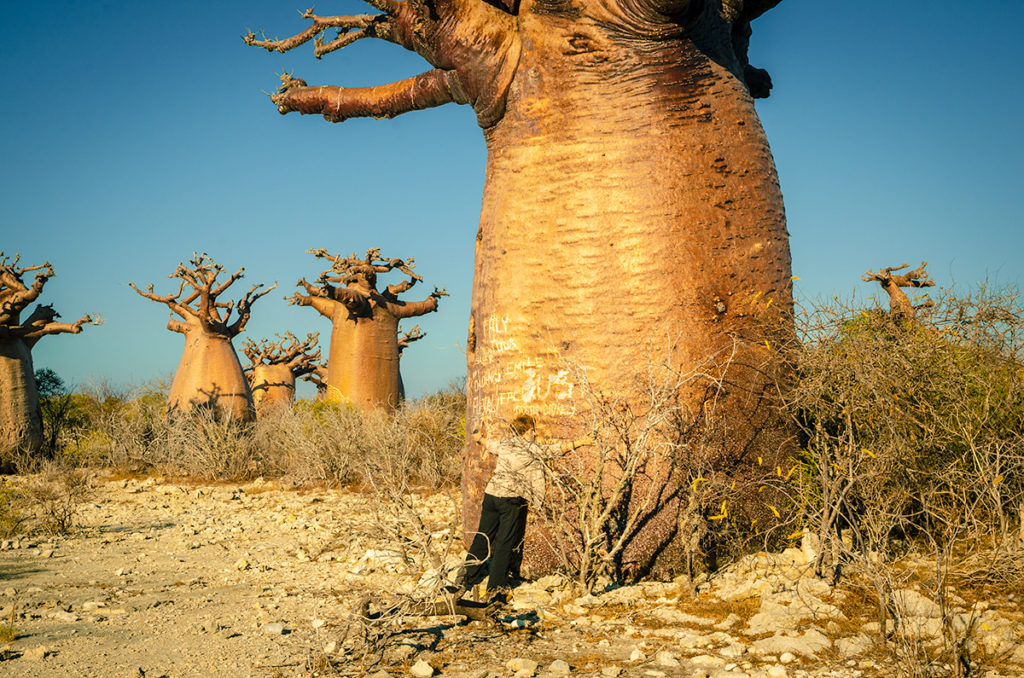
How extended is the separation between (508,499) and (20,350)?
345 inches

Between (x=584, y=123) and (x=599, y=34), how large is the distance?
0.46m

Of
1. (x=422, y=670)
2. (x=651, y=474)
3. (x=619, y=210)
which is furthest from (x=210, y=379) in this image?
(x=422, y=670)

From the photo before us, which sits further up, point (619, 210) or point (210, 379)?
point (619, 210)

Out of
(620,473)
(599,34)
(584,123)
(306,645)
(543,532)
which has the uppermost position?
(599,34)

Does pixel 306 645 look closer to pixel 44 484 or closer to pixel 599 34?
pixel 599 34

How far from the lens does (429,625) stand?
324cm

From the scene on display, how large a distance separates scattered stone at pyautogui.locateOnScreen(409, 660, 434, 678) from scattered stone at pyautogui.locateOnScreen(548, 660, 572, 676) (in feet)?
1.36

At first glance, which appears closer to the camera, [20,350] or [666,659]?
[666,659]

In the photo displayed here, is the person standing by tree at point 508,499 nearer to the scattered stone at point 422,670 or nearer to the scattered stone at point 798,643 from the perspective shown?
the scattered stone at point 422,670

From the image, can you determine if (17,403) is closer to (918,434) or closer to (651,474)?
(651,474)

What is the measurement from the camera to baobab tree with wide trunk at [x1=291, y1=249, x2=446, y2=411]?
11969mm

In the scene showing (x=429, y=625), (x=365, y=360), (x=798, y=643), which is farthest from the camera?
(x=365, y=360)

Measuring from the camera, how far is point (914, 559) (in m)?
3.57

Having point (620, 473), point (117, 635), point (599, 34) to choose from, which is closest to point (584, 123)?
point (599, 34)
